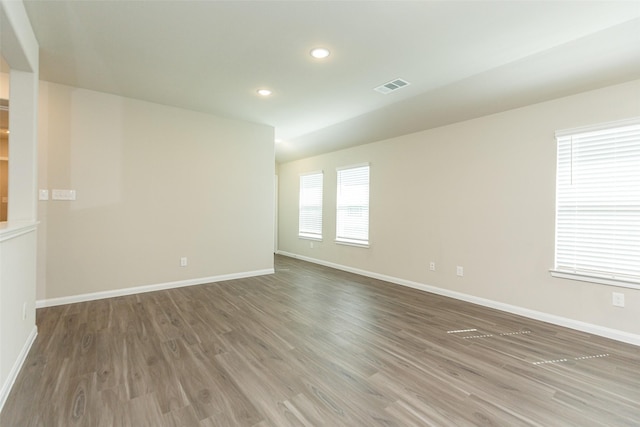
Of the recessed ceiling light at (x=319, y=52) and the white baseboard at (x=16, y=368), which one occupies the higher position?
the recessed ceiling light at (x=319, y=52)

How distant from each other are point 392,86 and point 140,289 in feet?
14.0

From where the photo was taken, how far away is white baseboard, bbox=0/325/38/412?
175 centimetres

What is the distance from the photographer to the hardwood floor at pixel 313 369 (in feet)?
5.54

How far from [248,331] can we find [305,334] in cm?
56

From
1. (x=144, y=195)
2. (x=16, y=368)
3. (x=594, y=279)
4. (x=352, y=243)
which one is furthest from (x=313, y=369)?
(x=352, y=243)

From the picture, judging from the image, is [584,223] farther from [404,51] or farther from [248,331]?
[248,331]

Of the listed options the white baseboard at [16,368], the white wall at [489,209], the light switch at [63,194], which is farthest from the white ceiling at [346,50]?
the white baseboard at [16,368]

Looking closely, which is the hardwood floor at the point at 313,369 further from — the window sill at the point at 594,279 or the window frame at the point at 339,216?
the window frame at the point at 339,216

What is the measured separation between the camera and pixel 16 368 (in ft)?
6.62

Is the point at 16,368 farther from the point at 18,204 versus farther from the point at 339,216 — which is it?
the point at 339,216

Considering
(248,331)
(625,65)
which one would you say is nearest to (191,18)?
(248,331)

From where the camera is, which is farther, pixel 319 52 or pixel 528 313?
pixel 528 313

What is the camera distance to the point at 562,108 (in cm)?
309

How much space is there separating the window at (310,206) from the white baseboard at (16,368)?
470cm
